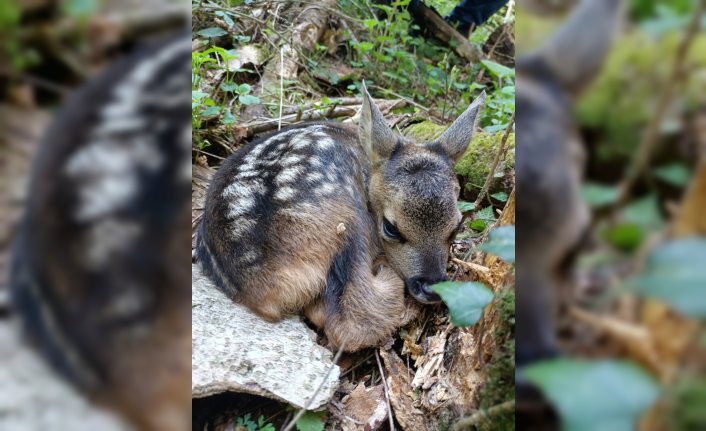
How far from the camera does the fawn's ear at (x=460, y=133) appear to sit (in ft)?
5.74

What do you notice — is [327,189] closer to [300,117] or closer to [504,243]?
[300,117]

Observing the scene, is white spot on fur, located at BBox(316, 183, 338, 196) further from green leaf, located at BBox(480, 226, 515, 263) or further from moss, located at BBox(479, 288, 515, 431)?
green leaf, located at BBox(480, 226, 515, 263)

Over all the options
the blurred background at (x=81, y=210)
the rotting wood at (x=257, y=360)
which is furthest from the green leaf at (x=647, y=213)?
the rotting wood at (x=257, y=360)

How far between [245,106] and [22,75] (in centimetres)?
120

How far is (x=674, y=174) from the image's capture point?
353 millimetres

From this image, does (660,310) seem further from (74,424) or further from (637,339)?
(74,424)

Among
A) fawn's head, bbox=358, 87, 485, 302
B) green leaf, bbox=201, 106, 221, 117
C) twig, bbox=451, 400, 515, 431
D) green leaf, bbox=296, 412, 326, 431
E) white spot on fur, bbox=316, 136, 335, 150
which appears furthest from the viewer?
white spot on fur, bbox=316, 136, 335, 150

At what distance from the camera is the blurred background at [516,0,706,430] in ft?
1.14

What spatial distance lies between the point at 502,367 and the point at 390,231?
827 millimetres

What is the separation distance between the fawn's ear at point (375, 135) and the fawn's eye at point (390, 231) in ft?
0.72

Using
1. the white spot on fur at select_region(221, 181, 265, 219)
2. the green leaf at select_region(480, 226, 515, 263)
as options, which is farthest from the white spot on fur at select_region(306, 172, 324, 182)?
the green leaf at select_region(480, 226, 515, 263)

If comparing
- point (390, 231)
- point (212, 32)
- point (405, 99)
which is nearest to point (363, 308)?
point (390, 231)

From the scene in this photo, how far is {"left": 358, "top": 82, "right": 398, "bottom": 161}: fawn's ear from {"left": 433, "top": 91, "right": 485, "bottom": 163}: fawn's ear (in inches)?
6.2

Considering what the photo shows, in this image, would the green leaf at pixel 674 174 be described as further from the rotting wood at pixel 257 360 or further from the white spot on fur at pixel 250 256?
the white spot on fur at pixel 250 256
